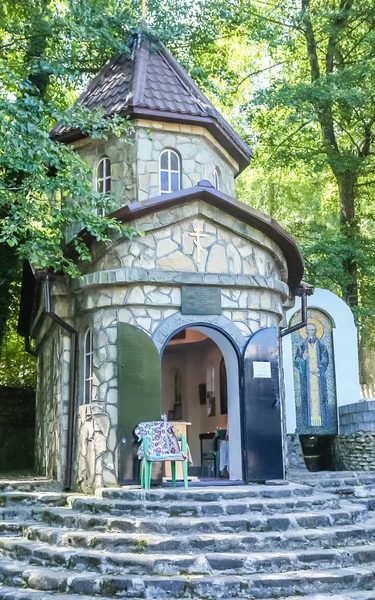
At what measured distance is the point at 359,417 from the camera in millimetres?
13516

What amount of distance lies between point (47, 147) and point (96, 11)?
5495 mm

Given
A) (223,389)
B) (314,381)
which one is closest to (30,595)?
(223,389)

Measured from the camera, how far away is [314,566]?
7.08 metres

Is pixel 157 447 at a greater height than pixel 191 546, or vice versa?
pixel 157 447

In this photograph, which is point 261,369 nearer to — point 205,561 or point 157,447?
point 157,447

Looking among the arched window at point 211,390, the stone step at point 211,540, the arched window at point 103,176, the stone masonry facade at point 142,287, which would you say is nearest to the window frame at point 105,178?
the arched window at point 103,176

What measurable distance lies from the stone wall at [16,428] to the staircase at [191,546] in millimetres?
7350

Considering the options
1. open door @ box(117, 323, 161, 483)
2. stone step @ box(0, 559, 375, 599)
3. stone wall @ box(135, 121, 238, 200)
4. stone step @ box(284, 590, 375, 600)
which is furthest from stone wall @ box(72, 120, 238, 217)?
stone step @ box(284, 590, 375, 600)

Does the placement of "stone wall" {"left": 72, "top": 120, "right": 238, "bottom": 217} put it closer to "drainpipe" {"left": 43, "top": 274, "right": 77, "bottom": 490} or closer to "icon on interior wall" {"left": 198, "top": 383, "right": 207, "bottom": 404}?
"drainpipe" {"left": 43, "top": 274, "right": 77, "bottom": 490}

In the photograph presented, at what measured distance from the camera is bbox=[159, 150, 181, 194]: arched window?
39.4 feet

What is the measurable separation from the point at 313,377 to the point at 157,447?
5.85m

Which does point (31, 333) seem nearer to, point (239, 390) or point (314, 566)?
point (239, 390)

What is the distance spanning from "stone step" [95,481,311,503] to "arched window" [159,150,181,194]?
5.39 metres

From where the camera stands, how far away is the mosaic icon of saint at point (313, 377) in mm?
14156
